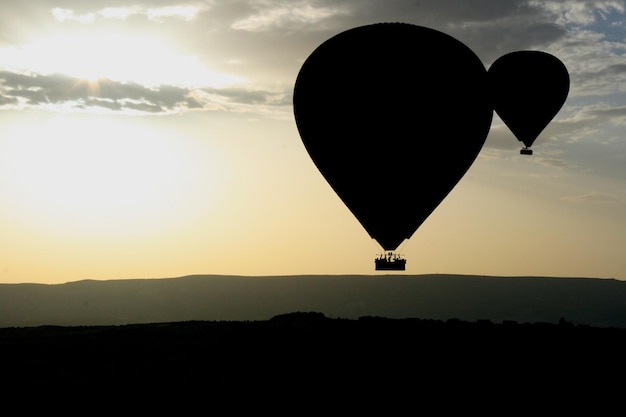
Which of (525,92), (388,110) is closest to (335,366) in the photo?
(388,110)

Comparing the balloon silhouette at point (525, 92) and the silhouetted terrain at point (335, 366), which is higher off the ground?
the balloon silhouette at point (525, 92)

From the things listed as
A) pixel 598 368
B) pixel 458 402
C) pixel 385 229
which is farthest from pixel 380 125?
pixel 598 368

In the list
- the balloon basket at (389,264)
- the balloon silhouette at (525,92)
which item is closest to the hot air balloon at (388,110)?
the balloon basket at (389,264)

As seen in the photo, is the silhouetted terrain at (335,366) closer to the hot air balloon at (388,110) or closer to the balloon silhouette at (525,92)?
the hot air balloon at (388,110)

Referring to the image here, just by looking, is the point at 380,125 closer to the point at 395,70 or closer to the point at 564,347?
the point at 395,70

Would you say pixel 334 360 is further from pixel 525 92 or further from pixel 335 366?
pixel 525 92

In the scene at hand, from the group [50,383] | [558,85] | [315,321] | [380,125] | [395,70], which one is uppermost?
[558,85]
